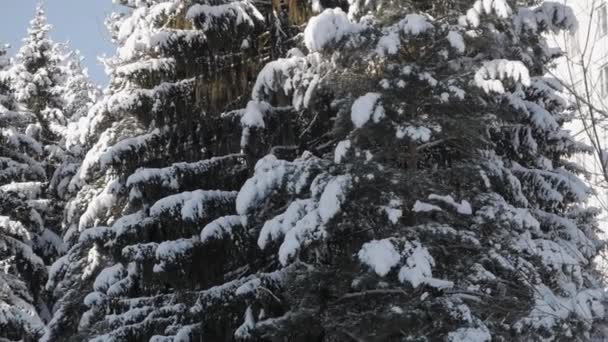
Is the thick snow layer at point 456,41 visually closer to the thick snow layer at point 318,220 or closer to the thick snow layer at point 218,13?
the thick snow layer at point 318,220

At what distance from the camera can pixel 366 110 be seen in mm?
9688

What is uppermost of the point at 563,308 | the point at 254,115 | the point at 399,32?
the point at 399,32

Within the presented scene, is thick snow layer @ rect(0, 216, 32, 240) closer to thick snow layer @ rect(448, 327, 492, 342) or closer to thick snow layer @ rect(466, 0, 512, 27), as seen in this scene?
thick snow layer @ rect(466, 0, 512, 27)

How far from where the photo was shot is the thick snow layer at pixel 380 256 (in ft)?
29.9

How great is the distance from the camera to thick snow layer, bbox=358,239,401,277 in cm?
912

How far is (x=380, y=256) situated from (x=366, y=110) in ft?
5.60

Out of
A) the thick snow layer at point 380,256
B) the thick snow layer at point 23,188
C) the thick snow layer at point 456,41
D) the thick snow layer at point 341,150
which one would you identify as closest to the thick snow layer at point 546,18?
the thick snow layer at point 456,41

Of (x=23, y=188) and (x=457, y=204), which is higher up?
(x=23, y=188)

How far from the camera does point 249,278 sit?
11.3 meters

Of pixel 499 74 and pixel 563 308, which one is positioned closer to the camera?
pixel 563 308

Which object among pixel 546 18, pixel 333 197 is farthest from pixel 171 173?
pixel 546 18

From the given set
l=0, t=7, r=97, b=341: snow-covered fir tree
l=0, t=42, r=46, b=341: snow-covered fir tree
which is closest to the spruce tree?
l=0, t=7, r=97, b=341: snow-covered fir tree

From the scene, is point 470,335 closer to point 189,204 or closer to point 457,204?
point 457,204

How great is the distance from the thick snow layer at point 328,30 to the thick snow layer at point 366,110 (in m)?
0.80
